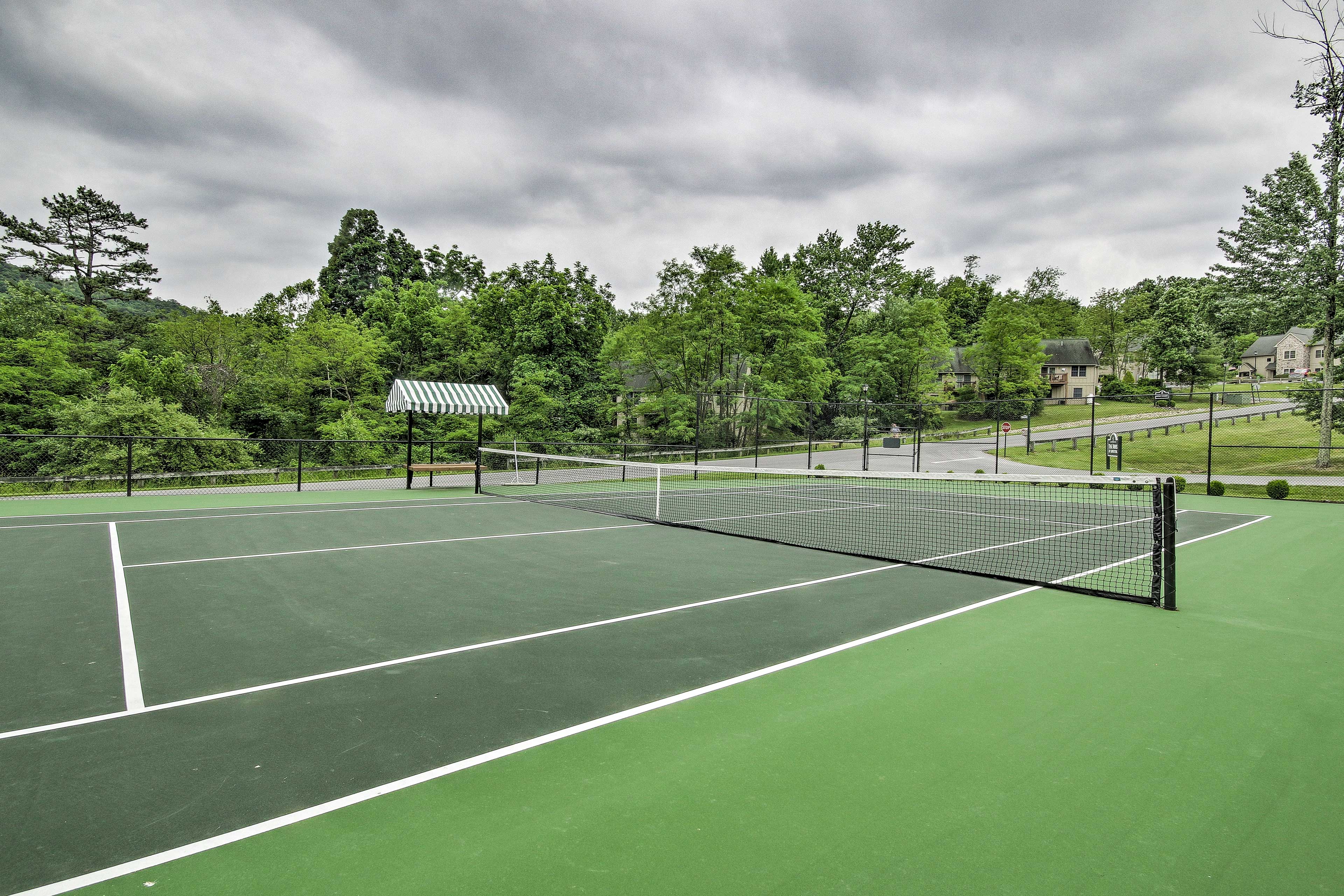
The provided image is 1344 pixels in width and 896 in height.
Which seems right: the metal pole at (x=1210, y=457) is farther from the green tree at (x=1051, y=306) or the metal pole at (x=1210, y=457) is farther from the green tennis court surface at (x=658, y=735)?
the green tree at (x=1051, y=306)

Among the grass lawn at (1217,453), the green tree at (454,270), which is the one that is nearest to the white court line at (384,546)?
the grass lawn at (1217,453)

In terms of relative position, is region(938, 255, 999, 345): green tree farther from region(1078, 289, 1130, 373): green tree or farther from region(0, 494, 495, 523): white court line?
region(0, 494, 495, 523): white court line

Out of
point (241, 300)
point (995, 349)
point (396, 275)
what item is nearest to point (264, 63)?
point (241, 300)

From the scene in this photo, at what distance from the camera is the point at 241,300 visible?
4016cm

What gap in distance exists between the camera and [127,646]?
4988 mm

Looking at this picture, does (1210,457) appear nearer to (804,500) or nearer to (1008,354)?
(804,500)

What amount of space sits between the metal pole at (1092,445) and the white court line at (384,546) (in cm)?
1555

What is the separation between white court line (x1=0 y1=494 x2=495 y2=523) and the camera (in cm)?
1186

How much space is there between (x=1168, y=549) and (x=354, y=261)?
58.9 m

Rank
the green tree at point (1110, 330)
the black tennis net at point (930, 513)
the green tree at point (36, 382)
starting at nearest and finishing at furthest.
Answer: the black tennis net at point (930, 513) < the green tree at point (36, 382) < the green tree at point (1110, 330)

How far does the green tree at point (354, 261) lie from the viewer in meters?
51.6

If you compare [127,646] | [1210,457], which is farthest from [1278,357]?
[127,646]

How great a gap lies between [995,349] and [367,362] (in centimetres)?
4418

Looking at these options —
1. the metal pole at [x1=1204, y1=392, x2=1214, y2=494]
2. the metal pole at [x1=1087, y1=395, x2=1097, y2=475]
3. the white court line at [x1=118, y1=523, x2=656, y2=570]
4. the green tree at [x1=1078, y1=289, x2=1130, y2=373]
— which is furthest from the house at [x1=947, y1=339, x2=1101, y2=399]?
the white court line at [x1=118, y1=523, x2=656, y2=570]
